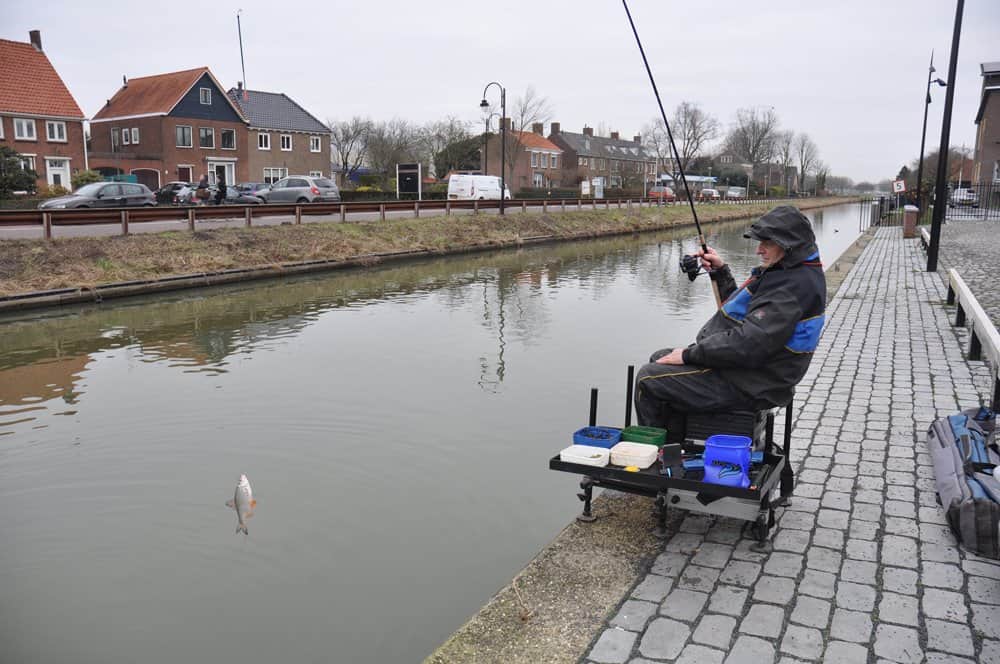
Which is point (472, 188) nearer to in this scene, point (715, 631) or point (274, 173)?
point (274, 173)

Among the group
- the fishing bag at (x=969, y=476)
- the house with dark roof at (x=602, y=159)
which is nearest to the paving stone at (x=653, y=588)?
the fishing bag at (x=969, y=476)

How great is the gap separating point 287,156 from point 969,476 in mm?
54652

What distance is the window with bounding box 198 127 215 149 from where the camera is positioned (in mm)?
48969

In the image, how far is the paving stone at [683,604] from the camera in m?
3.36

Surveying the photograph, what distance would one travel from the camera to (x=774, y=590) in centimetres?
354

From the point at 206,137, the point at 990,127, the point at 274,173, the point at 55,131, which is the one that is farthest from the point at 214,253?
the point at 990,127

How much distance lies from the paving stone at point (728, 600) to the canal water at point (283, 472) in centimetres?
129

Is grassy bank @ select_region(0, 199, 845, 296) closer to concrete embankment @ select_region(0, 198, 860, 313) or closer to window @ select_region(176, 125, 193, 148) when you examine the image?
concrete embankment @ select_region(0, 198, 860, 313)

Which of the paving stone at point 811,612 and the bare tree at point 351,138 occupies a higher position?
the bare tree at point 351,138

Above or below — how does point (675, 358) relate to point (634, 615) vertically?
above

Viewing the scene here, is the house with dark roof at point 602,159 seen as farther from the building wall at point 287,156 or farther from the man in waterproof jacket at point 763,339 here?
the man in waterproof jacket at point 763,339

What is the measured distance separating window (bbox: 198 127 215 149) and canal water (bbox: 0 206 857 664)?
38.8 metres

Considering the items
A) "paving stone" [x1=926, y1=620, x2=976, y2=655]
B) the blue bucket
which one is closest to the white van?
the blue bucket

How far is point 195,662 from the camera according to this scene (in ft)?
12.2
